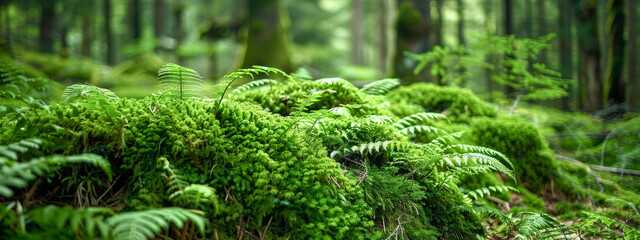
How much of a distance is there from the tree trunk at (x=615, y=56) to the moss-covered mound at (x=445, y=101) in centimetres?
803

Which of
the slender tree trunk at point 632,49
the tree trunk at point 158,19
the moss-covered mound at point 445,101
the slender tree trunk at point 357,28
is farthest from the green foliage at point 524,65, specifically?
the slender tree trunk at point 357,28

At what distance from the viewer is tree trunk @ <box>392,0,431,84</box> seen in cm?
765

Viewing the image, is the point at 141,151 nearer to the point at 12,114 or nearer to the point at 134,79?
the point at 12,114

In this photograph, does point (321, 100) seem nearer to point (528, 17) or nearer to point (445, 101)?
point (445, 101)

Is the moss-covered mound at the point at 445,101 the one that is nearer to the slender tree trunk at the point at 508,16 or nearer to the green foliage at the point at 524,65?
the green foliage at the point at 524,65

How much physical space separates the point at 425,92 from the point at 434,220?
8.11ft

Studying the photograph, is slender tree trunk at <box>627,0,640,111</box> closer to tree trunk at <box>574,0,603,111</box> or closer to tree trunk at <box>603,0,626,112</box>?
tree trunk at <box>574,0,603,111</box>

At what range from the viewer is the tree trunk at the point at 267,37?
9648 millimetres

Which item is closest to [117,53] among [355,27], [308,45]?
[308,45]

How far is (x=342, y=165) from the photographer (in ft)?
8.13

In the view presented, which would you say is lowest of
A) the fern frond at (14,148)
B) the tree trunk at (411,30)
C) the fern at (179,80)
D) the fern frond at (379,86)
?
the fern frond at (14,148)

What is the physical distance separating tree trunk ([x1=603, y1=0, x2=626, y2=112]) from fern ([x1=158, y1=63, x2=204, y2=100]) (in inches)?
458

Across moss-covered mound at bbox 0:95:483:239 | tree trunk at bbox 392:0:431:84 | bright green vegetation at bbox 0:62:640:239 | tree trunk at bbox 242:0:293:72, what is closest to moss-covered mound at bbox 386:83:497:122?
bright green vegetation at bbox 0:62:640:239

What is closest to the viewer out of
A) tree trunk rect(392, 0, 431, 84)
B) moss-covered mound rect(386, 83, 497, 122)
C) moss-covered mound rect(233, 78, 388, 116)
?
moss-covered mound rect(233, 78, 388, 116)
